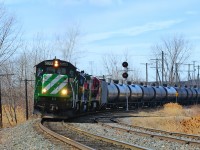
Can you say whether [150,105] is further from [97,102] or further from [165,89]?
[97,102]

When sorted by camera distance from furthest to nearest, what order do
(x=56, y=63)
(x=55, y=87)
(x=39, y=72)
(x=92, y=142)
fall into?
1. (x=39, y=72)
2. (x=56, y=63)
3. (x=55, y=87)
4. (x=92, y=142)

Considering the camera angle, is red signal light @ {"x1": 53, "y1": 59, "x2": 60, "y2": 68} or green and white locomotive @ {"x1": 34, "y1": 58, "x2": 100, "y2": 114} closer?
green and white locomotive @ {"x1": 34, "y1": 58, "x2": 100, "y2": 114}

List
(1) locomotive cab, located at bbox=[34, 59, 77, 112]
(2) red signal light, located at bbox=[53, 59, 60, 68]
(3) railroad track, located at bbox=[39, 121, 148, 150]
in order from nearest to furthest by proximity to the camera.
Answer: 1. (3) railroad track, located at bbox=[39, 121, 148, 150]
2. (1) locomotive cab, located at bbox=[34, 59, 77, 112]
3. (2) red signal light, located at bbox=[53, 59, 60, 68]

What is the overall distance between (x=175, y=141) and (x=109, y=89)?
79.9ft

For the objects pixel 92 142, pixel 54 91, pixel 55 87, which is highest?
pixel 55 87

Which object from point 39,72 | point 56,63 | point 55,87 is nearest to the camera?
point 55,87

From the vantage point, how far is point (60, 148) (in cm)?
1053

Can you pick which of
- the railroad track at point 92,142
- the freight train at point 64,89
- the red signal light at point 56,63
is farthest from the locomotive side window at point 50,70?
the railroad track at point 92,142

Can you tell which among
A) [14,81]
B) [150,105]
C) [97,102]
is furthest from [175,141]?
[14,81]

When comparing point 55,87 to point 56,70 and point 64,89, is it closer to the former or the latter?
point 64,89

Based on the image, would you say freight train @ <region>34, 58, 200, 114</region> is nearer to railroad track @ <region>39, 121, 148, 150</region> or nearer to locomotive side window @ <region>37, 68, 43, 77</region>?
locomotive side window @ <region>37, 68, 43, 77</region>

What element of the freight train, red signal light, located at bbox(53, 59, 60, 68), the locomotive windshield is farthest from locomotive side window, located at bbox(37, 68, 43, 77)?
red signal light, located at bbox(53, 59, 60, 68)

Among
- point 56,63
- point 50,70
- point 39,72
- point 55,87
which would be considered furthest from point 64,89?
point 39,72

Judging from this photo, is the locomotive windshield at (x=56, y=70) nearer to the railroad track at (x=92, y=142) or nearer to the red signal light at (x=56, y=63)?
the red signal light at (x=56, y=63)
